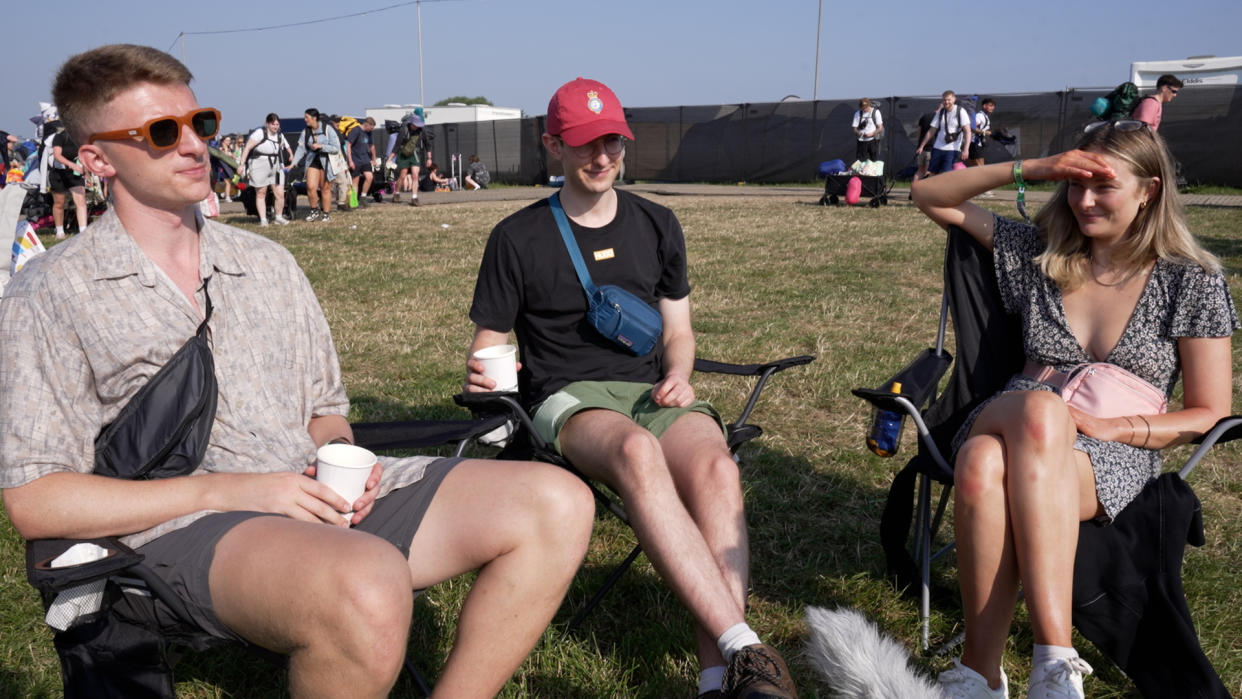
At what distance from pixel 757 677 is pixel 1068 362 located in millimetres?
1508

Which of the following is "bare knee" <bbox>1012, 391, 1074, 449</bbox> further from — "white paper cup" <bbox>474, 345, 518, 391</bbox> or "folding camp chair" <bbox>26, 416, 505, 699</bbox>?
"folding camp chair" <bbox>26, 416, 505, 699</bbox>

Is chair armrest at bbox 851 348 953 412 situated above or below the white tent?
below

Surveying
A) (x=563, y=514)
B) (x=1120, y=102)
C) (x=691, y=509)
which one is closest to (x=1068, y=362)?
(x=691, y=509)

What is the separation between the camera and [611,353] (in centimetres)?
303

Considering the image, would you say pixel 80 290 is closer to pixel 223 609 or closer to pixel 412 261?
pixel 223 609

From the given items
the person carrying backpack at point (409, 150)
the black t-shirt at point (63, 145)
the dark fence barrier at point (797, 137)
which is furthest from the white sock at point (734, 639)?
the dark fence barrier at point (797, 137)

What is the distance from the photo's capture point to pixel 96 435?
191 cm

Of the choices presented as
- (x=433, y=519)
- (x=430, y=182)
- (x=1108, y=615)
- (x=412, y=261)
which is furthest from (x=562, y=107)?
(x=430, y=182)

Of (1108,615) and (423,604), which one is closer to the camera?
(1108,615)

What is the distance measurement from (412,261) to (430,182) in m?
16.5

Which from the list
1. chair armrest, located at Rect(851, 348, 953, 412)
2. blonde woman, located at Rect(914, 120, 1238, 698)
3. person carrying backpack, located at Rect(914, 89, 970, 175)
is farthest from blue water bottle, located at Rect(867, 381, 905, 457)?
person carrying backpack, located at Rect(914, 89, 970, 175)

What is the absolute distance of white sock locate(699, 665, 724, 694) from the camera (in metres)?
2.11

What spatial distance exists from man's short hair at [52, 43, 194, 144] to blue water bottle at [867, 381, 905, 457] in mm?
1992

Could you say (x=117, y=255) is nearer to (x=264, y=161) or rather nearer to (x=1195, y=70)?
(x=264, y=161)
